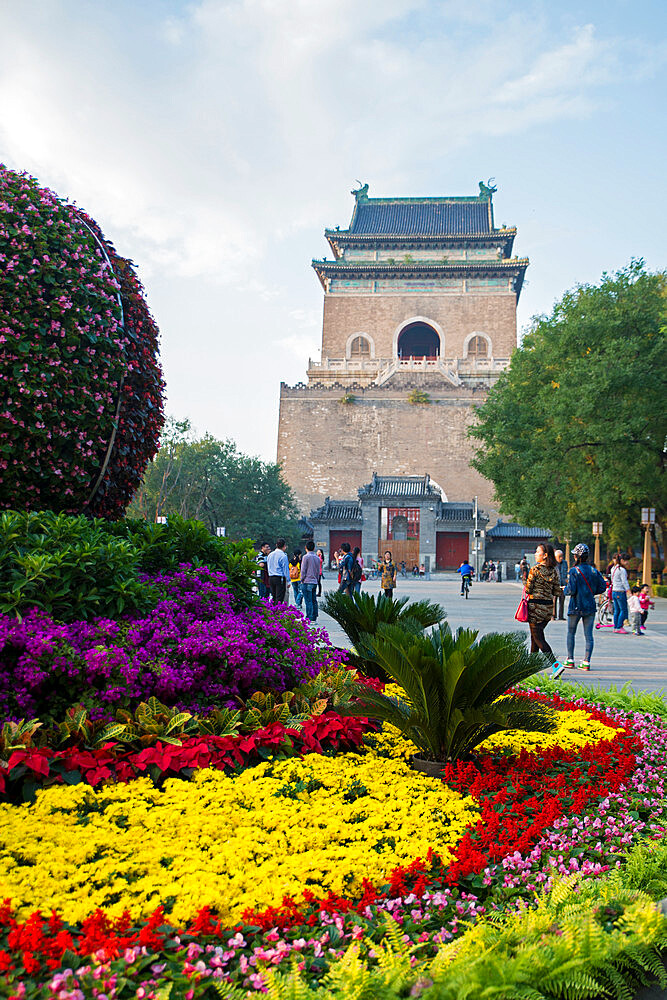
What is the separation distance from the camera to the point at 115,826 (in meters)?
2.94

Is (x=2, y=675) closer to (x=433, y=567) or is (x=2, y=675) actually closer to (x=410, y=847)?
(x=410, y=847)

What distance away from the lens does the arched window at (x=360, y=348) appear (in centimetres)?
5009

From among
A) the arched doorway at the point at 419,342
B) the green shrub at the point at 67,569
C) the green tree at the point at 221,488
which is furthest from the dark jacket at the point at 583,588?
the arched doorway at the point at 419,342

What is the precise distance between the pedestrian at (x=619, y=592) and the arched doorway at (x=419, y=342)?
39.1m

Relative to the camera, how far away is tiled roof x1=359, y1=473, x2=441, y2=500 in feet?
126

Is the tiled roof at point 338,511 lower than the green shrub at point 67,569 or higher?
higher

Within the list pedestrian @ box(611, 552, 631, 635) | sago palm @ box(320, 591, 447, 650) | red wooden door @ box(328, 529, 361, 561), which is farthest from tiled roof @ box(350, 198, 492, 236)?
sago palm @ box(320, 591, 447, 650)

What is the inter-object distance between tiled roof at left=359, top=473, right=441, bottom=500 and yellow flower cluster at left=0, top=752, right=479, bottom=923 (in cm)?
3482

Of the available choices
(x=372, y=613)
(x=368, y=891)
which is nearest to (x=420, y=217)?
(x=372, y=613)

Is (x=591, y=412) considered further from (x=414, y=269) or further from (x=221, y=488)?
(x=414, y=269)

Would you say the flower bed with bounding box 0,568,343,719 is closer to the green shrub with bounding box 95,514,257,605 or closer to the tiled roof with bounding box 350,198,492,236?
the green shrub with bounding box 95,514,257,605

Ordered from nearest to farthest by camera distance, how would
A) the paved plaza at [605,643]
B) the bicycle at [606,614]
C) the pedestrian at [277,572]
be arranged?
the paved plaza at [605,643], the pedestrian at [277,572], the bicycle at [606,614]

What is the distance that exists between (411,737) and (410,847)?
3.68 ft

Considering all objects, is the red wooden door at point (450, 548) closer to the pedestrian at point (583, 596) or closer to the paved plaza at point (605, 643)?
the paved plaza at point (605, 643)
